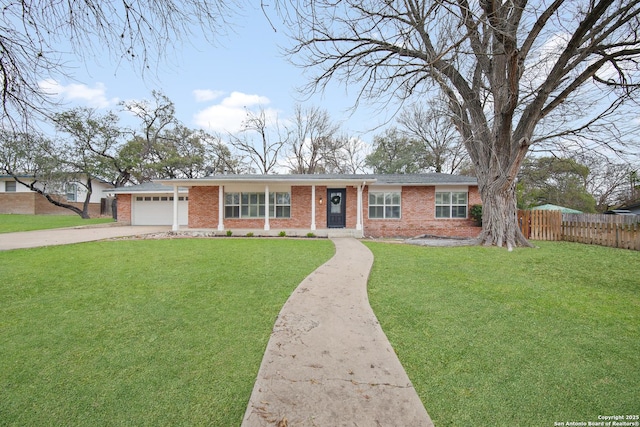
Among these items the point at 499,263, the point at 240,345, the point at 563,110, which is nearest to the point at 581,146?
the point at 563,110

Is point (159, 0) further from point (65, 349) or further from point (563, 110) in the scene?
point (563, 110)

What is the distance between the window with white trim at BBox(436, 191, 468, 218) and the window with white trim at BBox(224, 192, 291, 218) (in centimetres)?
779

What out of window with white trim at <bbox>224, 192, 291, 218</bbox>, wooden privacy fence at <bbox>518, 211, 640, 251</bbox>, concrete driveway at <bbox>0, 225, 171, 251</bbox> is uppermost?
window with white trim at <bbox>224, 192, 291, 218</bbox>

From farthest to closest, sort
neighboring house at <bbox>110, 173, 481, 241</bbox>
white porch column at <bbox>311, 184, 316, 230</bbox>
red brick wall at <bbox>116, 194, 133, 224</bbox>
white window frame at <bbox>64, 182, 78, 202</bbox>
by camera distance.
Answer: white window frame at <bbox>64, 182, 78, 202</bbox>
red brick wall at <bbox>116, 194, 133, 224</bbox>
neighboring house at <bbox>110, 173, 481, 241</bbox>
white porch column at <bbox>311, 184, 316, 230</bbox>

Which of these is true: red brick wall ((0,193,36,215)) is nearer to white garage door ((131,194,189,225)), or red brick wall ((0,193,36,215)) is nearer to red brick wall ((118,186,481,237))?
white garage door ((131,194,189,225))

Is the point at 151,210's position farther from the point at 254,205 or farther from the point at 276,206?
the point at 276,206

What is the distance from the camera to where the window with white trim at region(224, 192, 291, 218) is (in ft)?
47.6

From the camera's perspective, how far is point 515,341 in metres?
2.82

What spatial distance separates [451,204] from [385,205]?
133 inches

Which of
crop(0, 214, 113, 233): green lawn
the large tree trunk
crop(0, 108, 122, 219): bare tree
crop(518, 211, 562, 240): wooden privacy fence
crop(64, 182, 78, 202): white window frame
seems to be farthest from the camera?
crop(64, 182, 78, 202): white window frame

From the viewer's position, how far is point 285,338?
2.83m

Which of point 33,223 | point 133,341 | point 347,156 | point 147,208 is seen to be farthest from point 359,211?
point 33,223

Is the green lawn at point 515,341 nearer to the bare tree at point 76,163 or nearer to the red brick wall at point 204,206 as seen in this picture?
the red brick wall at point 204,206

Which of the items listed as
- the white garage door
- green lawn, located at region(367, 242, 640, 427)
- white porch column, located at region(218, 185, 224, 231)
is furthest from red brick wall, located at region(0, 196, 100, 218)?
green lawn, located at region(367, 242, 640, 427)
